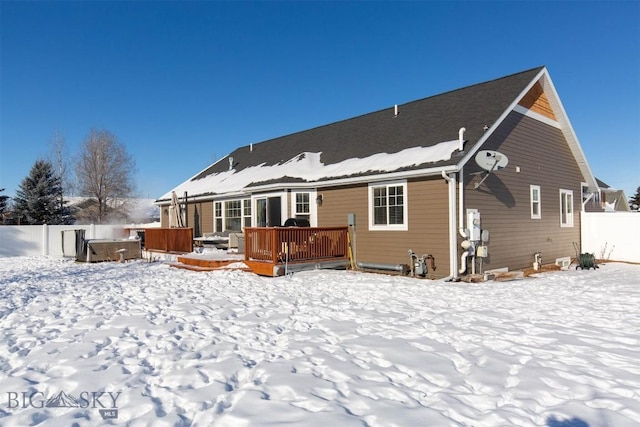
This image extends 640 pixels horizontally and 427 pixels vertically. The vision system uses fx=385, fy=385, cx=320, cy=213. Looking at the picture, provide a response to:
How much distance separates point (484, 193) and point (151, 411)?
373 inches

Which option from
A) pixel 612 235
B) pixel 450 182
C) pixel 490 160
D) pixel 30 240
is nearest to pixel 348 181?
pixel 450 182

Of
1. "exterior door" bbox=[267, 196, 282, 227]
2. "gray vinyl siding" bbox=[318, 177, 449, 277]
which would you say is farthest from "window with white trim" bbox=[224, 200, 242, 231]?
"gray vinyl siding" bbox=[318, 177, 449, 277]

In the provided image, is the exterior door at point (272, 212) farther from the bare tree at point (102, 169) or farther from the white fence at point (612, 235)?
the bare tree at point (102, 169)

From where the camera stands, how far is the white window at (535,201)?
12072 millimetres

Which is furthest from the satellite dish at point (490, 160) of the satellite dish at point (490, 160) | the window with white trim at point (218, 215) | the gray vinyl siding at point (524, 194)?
the window with white trim at point (218, 215)

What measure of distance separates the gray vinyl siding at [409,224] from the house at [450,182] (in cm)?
3

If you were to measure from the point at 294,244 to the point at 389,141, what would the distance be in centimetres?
483

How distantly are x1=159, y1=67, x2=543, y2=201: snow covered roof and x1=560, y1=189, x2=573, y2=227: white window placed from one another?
4811mm

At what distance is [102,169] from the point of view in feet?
107

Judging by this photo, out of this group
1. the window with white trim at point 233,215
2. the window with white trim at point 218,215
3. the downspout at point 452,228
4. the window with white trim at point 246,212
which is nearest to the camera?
the downspout at point 452,228

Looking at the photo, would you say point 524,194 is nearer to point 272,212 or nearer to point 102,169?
point 272,212

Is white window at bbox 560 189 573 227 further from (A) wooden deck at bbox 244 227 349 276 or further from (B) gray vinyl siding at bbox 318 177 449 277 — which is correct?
(A) wooden deck at bbox 244 227 349 276

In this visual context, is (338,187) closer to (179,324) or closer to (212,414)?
(179,324)

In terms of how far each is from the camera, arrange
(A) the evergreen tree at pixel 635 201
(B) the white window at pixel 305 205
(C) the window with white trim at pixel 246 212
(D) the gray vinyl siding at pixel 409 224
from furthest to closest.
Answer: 1. (A) the evergreen tree at pixel 635 201
2. (C) the window with white trim at pixel 246 212
3. (B) the white window at pixel 305 205
4. (D) the gray vinyl siding at pixel 409 224
